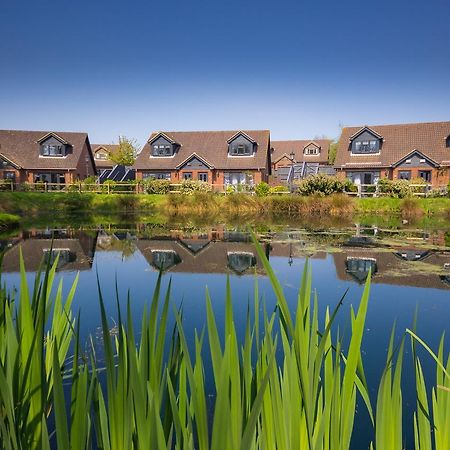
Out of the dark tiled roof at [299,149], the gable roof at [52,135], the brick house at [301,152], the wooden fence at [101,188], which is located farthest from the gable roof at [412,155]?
the gable roof at [52,135]

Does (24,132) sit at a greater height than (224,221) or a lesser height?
greater

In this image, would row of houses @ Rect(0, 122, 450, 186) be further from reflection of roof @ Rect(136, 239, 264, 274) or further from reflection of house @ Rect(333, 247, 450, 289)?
reflection of house @ Rect(333, 247, 450, 289)

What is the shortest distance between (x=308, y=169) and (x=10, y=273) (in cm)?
4330

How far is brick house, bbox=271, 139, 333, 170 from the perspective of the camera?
72.8m

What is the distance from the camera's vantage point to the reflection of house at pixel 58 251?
1299 centimetres

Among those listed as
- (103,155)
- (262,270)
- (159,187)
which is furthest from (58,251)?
(103,155)

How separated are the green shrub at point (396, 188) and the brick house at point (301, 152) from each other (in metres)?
37.0

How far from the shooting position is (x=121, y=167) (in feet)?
160

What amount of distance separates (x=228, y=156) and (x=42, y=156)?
73.3ft

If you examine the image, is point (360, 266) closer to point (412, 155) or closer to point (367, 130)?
point (412, 155)

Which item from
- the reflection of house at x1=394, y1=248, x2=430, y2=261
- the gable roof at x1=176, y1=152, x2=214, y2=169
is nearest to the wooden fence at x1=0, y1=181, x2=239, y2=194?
the gable roof at x1=176, y1=152, x2=214, y2=169

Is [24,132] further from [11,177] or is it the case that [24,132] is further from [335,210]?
[335,210]

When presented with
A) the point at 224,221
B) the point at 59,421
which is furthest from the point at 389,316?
the point at 224,221

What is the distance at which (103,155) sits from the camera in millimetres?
78250
